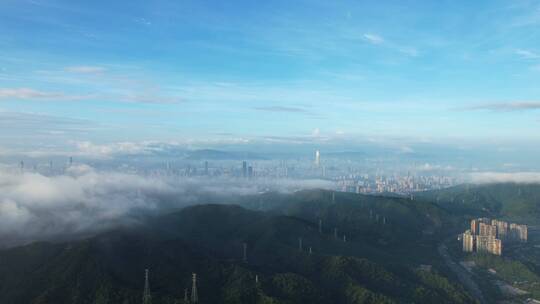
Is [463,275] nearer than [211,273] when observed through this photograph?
No

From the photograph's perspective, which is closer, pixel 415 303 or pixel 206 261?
pixel 415 303

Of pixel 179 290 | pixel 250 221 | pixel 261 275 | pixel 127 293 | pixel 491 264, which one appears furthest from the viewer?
pixel 250 221

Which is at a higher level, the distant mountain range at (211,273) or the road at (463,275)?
the distant mountain range at (211,273)

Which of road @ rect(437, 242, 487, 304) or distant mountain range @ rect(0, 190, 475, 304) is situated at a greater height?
distant mountain range @ rect(0, 190, 475, 304)

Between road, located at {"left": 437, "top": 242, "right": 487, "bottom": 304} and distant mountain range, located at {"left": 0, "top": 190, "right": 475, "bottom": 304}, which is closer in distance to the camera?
distant mountain range, located at {"left": 0, "top": 190, "right": 475, "bottom": 304}

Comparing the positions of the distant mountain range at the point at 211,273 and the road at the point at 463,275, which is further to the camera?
the road at the point at 463,275

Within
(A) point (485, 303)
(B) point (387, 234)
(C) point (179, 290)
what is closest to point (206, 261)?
(C) point (179, 290)

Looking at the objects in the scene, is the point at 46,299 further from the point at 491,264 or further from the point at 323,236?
the point at 491,264

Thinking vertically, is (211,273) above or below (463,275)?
above
